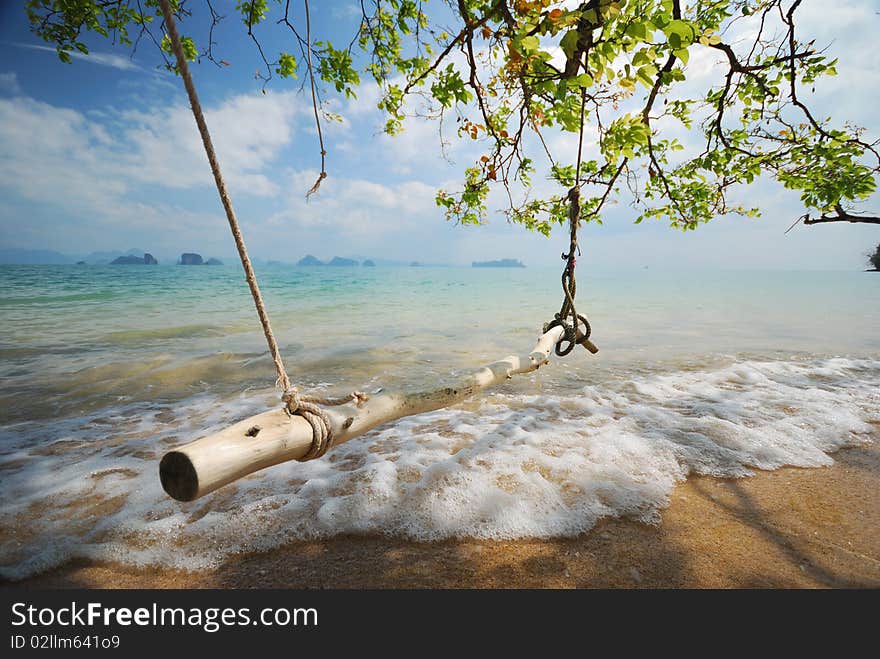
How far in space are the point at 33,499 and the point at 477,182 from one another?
4.53 m

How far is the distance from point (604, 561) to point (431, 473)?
1.24 m

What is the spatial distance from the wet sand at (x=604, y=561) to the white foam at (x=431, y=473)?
10 cm

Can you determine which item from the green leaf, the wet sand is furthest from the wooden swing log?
the green leaf

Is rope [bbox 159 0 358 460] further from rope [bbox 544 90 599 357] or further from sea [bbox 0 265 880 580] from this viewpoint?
rope [bbox 544 90 599 357]

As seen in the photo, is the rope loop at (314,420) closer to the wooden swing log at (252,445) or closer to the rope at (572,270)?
the wooden swing log at (252,445)

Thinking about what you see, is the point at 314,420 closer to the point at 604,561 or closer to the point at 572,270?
the point at 604,561

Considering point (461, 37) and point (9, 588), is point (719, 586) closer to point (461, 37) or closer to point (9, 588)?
point (9, 588)

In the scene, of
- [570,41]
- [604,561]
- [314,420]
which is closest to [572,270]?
[570,41]

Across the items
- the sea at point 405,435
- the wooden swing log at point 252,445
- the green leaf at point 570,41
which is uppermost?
the green leaf at point 570,41

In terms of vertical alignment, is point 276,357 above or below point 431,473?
above

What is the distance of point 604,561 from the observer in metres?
1.87

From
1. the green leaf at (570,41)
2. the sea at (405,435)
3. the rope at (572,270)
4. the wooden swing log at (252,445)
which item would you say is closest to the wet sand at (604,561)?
the sea at (405,435)

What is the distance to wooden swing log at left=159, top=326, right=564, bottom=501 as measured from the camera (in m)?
0.92

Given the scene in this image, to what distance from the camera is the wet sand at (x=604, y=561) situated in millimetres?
1766
